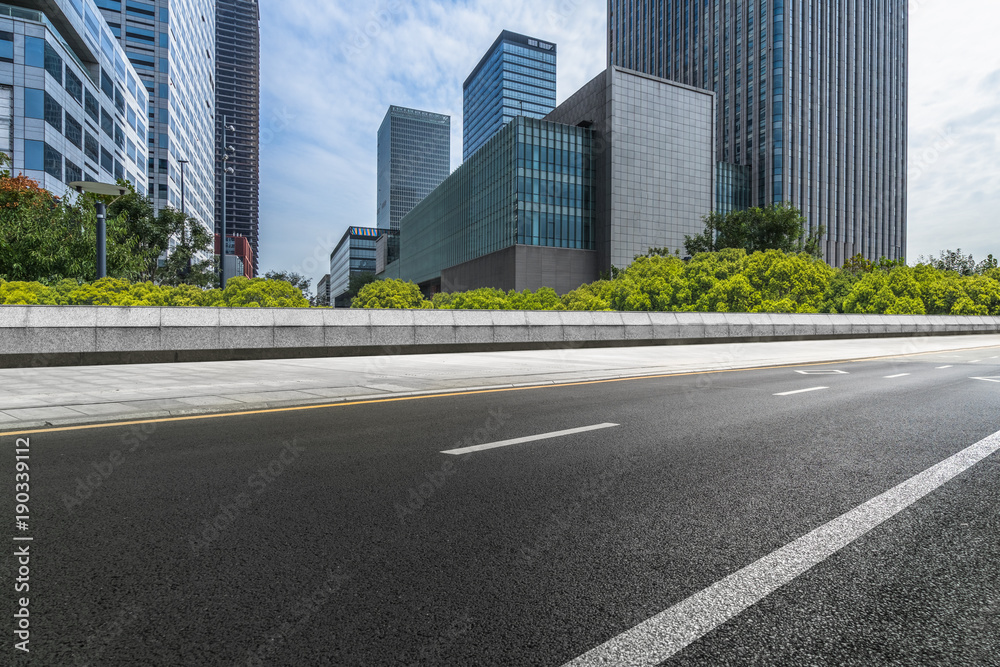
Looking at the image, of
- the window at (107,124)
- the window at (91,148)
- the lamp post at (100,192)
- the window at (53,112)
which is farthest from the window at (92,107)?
the lamp post at (100,192)

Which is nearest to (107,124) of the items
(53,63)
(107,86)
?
(107,86)

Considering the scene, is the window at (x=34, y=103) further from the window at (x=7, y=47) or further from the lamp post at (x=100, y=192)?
the lamp post at (x=100, y=192)

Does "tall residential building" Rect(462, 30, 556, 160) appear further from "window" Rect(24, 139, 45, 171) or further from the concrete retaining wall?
the concrete retaining wall

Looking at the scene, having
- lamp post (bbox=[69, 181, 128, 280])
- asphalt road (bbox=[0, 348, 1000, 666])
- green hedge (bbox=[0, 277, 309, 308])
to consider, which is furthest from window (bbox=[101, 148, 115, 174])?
asphalt road (bbox=[0, 348, 1000, 666])

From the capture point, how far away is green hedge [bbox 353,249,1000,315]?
42.6 m

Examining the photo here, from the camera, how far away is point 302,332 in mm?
14961

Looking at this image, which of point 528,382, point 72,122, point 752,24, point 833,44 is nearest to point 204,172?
point 72,122

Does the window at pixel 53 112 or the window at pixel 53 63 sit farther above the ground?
the window at pixel 53 63

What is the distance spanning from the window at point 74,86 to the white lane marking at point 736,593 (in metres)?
62.6

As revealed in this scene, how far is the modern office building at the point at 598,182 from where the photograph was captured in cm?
7225

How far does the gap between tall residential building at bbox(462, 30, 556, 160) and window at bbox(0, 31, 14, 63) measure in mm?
119504

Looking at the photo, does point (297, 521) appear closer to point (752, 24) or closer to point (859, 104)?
point (752, 24)

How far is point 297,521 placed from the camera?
136 inches

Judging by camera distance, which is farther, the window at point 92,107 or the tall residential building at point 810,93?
→ the tall residential building at point 810,93
